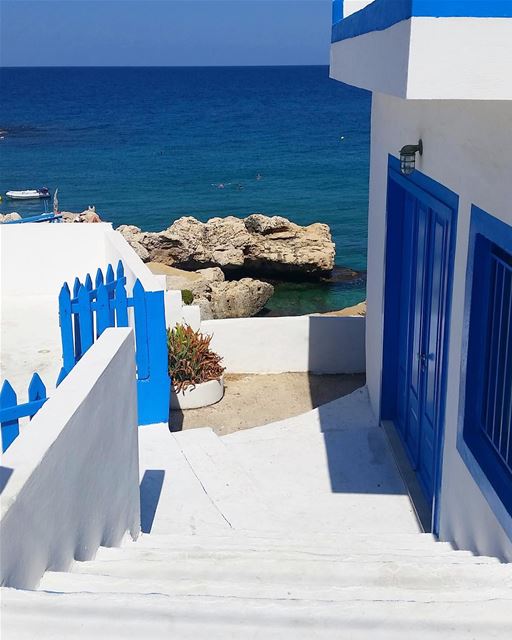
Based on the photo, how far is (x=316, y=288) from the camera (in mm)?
24094

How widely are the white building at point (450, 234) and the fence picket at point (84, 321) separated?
2603mm

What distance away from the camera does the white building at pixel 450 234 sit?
335 centimetres

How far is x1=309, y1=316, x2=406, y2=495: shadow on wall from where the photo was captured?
21.7 feet

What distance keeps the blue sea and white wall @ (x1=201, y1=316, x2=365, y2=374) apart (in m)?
11.7

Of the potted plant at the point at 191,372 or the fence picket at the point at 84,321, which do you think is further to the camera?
the potted plant at the point at 191,372

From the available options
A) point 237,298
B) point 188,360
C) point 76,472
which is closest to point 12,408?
point 76,472

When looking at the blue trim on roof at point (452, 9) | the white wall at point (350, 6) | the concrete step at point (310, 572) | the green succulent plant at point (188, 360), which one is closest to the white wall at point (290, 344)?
the green succulent plant at point (188, 360)

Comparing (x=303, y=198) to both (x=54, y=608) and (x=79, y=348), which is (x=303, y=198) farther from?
(x=54, y=608)

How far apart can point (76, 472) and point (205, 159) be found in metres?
61.6

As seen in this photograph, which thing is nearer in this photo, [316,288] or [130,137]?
[316,288]

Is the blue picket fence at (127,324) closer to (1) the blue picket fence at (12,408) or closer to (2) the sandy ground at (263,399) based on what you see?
(2) the sandy ground at (263,399)

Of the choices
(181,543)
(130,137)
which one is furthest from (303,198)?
(181,543)

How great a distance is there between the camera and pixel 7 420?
4.11 meters

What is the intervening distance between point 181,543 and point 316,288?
64.6 feet
